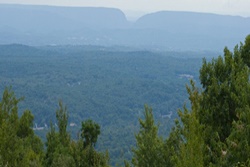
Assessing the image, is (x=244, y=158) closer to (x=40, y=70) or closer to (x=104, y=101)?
(x=104, y=101)

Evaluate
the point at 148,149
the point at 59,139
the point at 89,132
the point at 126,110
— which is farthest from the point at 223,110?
the point at 126,110

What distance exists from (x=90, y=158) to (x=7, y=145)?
→ 3.13 meters

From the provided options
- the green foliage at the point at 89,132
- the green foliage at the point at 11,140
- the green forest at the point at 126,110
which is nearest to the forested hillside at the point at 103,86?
the green forest at the point at 126,110

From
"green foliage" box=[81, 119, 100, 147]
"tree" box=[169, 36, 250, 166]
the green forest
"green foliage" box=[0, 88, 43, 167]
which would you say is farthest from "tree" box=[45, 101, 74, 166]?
"tree" box=[169, 36, 250, 166]

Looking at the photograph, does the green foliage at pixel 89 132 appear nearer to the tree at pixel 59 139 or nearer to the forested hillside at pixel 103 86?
the tree at pixel 59 139

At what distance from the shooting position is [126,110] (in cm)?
11019

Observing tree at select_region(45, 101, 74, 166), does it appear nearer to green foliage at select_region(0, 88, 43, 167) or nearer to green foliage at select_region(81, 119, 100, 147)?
green foliage at select_region(81, 119, 100, 147)

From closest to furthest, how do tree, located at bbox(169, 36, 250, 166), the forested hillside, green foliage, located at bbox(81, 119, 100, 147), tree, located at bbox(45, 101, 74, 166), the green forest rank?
tree, located at bbox(169, 36, 250, 166) → the green forest → green foliage, located at bbox(81, 119, 100, 147) → tree, located at bbox(45, 101, 74, 166) → the forested hillside

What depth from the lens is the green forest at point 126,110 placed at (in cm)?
564

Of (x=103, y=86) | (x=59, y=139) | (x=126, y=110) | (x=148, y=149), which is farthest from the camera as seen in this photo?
(x=103, y=86)

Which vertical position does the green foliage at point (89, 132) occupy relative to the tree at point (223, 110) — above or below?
below

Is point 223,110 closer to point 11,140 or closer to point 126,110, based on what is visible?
point 11,140

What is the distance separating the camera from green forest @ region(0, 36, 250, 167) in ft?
18.5

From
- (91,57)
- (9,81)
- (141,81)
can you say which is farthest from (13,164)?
(91,57)
